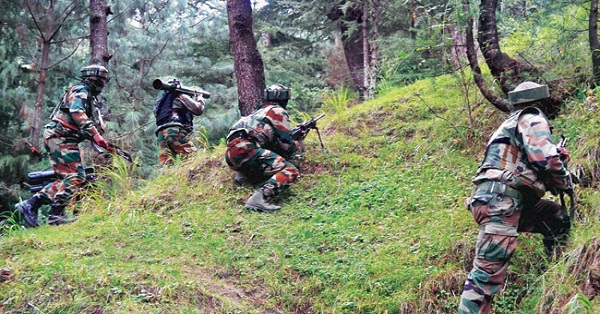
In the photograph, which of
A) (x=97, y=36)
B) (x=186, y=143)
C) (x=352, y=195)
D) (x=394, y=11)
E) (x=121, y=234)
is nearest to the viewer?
(x=121, y=234)

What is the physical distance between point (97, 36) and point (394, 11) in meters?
6.71

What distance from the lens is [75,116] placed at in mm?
7168

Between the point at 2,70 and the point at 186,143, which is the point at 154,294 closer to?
the point at 186,143

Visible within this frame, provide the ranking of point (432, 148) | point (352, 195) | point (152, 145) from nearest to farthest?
1. point (352, 195)
2. point (432, 148)
3. point (152, 145)

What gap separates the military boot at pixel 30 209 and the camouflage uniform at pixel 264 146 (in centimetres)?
264

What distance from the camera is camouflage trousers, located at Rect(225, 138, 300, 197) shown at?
22.9 feet

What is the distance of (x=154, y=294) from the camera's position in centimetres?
457

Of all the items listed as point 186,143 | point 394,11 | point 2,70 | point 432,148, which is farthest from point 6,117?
point 432,148

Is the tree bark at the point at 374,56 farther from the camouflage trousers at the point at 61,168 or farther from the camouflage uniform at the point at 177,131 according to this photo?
the camouflage trousers at the point at 61,168

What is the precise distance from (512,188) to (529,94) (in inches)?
30.2

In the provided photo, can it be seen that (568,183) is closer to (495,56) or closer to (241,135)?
(495,56)

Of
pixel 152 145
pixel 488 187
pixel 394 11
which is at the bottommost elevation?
pixel 152 145

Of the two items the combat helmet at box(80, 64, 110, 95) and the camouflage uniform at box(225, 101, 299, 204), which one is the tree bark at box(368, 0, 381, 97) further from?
the combat helmet at box(80, 64, 110, 95)

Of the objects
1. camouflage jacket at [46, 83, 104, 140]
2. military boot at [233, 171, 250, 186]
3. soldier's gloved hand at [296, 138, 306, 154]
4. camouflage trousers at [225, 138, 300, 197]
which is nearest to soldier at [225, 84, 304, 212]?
camouflage trousers at [225, 138, 300, 197]
